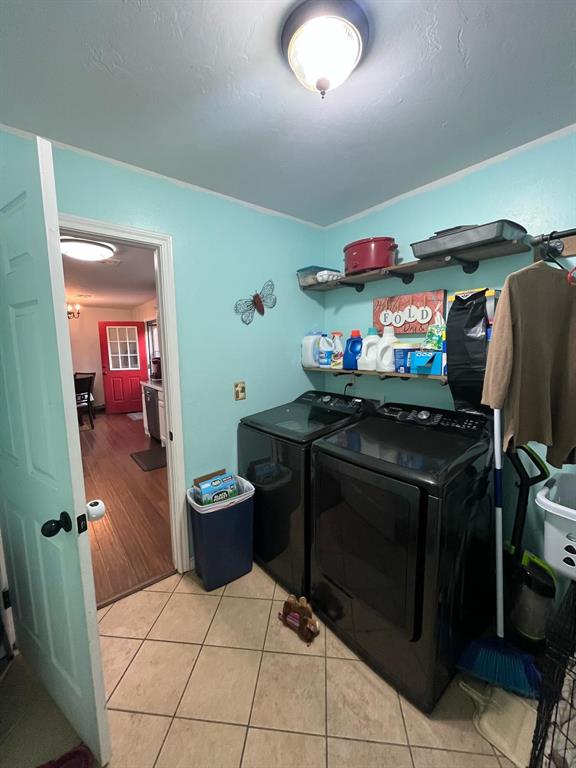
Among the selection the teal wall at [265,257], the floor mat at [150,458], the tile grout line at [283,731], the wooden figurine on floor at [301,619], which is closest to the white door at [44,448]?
the tile grout line at [283,731]

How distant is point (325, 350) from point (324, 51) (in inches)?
61.6

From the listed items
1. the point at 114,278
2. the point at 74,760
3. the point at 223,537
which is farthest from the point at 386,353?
the point at 114,278

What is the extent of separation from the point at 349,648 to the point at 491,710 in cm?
58

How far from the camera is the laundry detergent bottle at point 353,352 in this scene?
208 centimetres

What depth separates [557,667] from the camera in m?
0.98

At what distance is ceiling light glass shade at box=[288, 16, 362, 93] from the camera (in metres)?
0.88

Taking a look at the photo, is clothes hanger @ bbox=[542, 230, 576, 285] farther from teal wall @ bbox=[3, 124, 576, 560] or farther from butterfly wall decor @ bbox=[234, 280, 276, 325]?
butterfly wall decor @ bbox=[234, 280, 276, 325]

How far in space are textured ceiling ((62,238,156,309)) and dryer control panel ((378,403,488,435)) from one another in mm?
1840

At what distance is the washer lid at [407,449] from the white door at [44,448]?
1029 millimetres

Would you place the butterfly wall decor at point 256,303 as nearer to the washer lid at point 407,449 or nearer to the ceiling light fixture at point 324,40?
the washer lid at point 407,449

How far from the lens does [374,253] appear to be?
6.07 ft

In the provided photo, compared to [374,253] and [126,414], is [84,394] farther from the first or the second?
[374,253]

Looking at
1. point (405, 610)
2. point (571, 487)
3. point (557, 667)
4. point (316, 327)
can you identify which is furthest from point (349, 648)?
point (316, 327)

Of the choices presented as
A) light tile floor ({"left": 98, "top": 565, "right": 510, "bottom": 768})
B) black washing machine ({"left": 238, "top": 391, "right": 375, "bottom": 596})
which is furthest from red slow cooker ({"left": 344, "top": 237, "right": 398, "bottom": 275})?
light tile floor ({"left": 98, "top": 565, "right": 510, "bottom": 768})
